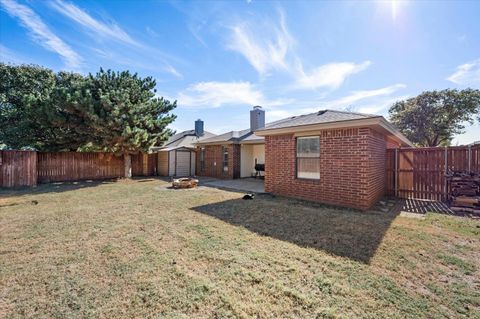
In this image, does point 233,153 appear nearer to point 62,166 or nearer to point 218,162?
point 218,162

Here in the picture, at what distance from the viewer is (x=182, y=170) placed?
16.9 metres

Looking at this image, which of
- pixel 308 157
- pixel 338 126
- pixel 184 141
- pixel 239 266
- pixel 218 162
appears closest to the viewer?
pixel 239 266

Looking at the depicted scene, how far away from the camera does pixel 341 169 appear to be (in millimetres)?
6668

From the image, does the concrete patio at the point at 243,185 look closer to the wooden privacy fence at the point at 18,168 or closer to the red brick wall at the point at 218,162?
the red brick wall at the point at 218,162

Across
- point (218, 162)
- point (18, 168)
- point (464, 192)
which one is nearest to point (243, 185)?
point (218, 162)

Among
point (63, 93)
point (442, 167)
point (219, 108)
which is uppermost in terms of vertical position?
point (219, 108)

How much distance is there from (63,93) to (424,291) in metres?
14.6

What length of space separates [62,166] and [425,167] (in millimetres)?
18383

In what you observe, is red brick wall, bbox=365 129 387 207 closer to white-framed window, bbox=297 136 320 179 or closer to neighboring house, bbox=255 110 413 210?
neighboring house, bbox=255 110 413 210

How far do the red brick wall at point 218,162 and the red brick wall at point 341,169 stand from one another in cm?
627

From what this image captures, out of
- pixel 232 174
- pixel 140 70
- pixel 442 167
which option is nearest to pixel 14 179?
pixel 140 70

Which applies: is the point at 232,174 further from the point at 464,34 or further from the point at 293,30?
the point at 464,34

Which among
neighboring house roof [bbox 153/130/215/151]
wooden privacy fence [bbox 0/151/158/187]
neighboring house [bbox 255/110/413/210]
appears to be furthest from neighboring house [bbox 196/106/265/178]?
neighboring house [bbox 255/110/413/210]

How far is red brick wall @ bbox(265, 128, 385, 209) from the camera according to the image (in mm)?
6273
